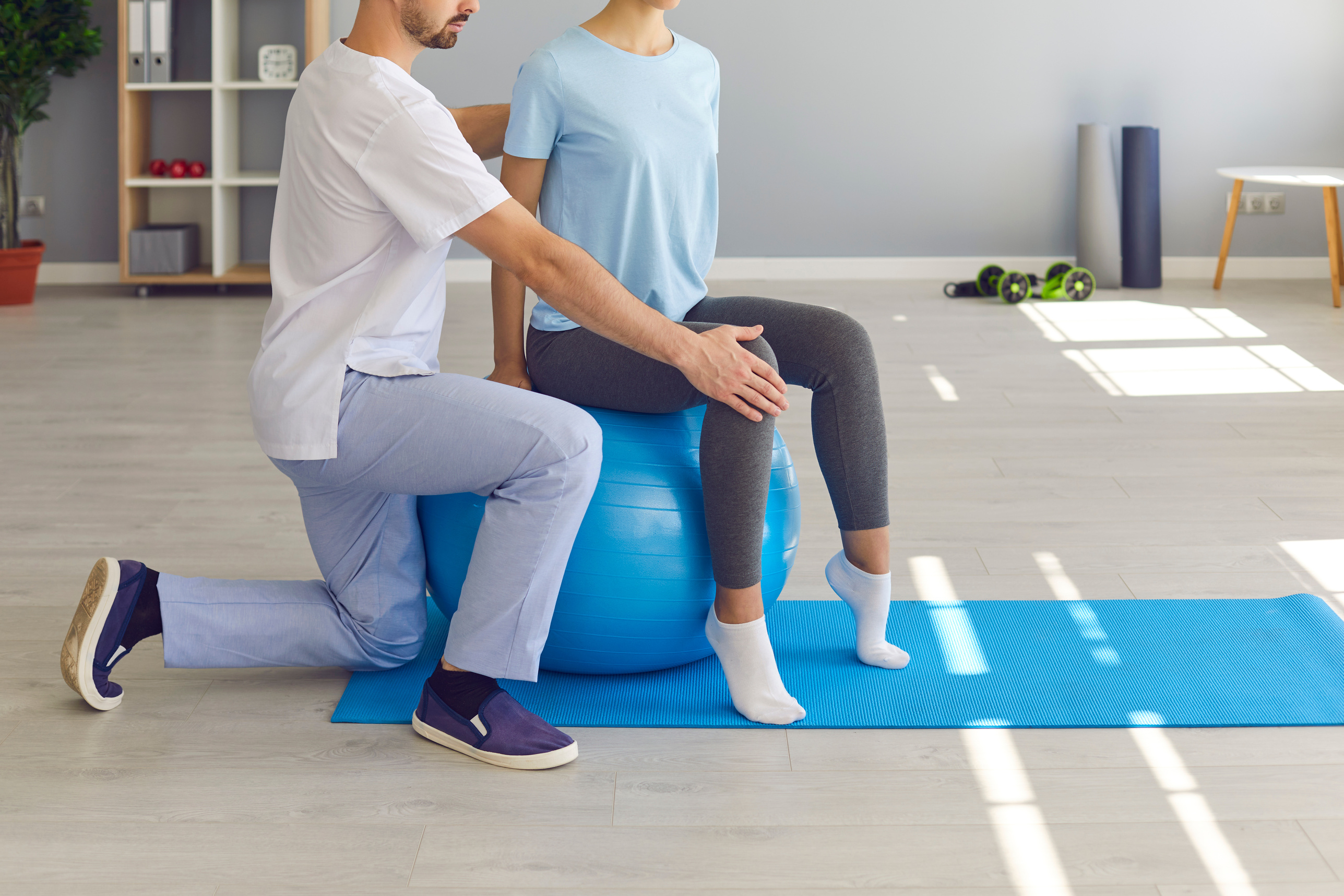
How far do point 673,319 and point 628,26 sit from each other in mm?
416

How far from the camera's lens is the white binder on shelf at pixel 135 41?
5.00 metres

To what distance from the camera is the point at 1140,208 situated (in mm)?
5340

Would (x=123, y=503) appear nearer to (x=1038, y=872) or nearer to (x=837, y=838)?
(x=837, y=838)

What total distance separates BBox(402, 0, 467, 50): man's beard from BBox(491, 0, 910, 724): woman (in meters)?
0.18

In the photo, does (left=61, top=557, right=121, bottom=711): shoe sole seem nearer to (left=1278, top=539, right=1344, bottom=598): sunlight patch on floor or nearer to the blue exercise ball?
the blue exercise ball

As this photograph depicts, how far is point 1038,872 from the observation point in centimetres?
134

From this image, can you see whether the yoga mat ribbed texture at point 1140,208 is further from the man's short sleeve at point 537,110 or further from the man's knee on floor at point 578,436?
the man's knee on floor at point 578,436

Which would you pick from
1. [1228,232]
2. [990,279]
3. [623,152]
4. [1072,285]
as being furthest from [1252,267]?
[623,152]

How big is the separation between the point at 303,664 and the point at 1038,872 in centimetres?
102

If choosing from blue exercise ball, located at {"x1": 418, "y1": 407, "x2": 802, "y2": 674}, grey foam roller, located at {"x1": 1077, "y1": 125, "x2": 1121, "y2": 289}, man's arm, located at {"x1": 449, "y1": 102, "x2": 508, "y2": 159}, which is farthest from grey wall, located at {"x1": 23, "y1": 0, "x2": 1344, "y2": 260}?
blue exercise ball, located at {"x1": 418, "y1": 407, "x2": 802, "y2": 674}

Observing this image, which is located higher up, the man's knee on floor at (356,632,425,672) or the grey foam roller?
the grey foam roller

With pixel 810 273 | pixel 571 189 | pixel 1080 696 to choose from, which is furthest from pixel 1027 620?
pixel 810 273

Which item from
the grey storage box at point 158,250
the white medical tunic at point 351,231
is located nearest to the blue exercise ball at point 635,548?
the white medical tunic at point 351,231

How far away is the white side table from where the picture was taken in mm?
4766
